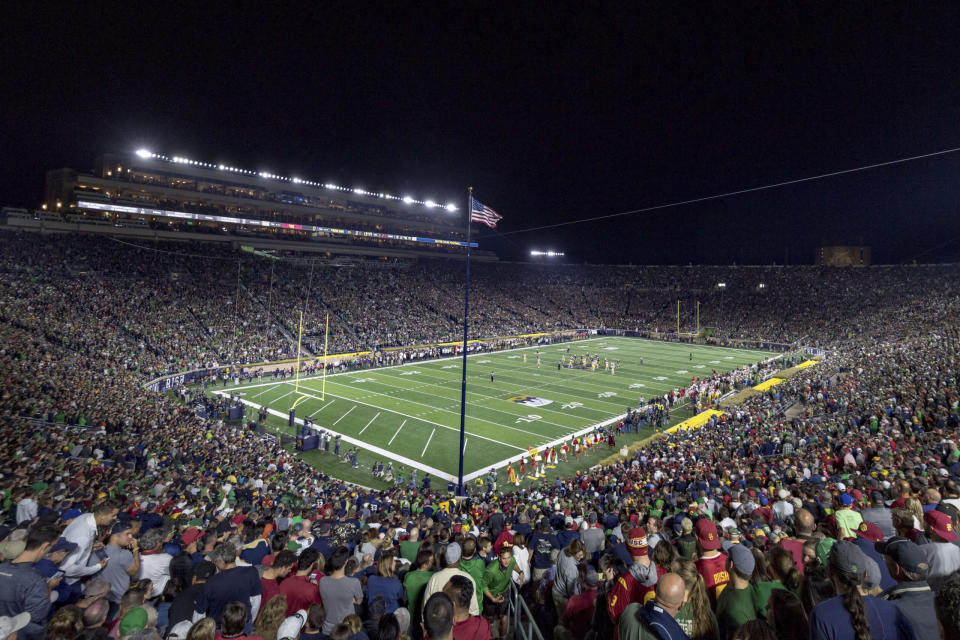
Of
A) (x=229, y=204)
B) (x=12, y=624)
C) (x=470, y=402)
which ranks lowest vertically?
(x=470, y=402)

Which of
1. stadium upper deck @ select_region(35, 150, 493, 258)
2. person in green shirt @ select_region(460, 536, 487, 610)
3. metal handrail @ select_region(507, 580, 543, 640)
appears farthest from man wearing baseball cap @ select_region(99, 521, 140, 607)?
stadium upper deck @ select_region(35, 150, 493, 258)

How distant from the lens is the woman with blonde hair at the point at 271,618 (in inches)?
128

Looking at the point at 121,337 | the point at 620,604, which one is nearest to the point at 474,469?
the point at 620,604

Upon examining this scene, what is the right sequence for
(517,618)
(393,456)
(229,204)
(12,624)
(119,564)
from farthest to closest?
(229,204) → (393,456) → (517,618) → (119,564) → (12,624)

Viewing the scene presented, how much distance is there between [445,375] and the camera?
36750mm

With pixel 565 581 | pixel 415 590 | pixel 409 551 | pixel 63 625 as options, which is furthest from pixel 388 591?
pixel 63 625

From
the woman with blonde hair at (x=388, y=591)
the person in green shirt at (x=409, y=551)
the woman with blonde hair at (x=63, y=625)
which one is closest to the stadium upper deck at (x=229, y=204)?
the person in green shirt at (x=409, y=551)

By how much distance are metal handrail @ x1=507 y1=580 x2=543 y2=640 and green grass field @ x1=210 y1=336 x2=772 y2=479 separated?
13341 mm

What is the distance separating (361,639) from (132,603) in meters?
1.82

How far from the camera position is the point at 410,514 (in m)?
12.0

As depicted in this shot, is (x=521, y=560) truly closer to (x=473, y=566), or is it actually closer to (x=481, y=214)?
(x=473, y=566)

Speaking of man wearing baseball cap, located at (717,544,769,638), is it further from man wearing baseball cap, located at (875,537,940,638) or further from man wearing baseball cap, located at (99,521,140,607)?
man wearing baseball cap, located at (99,521,140,607)

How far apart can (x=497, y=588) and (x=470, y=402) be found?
24.1m

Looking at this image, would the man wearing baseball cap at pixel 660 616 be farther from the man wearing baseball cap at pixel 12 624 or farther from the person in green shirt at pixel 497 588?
the man wearing baseball cap at pixel 12 624
